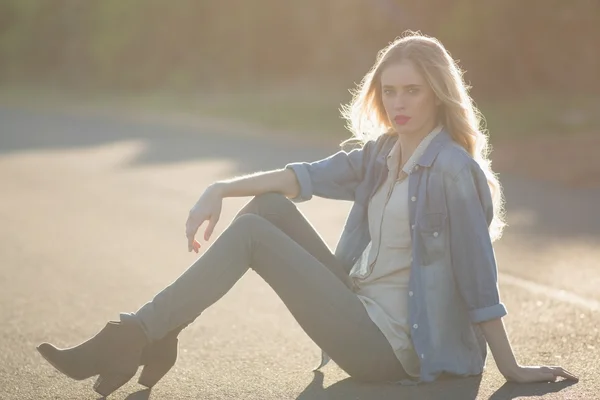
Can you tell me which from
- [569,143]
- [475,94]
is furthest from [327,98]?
[569,143]

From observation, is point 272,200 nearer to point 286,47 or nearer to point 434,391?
point 434,391

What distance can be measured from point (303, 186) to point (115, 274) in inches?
135

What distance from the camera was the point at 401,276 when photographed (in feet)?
15.2

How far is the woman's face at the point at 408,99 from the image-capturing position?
15.0 ft

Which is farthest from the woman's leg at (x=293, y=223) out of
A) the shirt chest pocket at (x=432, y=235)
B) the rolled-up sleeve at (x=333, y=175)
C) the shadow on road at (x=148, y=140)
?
the shadow on road at (x=148, y=140)

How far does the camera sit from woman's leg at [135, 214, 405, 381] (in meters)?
4.46

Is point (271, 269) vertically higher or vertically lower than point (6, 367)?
higher

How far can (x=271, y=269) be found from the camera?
4520 millimetres

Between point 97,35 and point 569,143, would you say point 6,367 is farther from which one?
point 97,35

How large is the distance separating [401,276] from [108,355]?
1221 millimetres

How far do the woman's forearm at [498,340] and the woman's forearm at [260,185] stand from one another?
1109 millimetres

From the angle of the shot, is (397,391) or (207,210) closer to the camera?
(397,391)

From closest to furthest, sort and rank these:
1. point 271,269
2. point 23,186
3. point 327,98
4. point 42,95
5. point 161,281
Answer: point 271,269 < point 161,281 < point 23,186 < point 327,98 < point 42,95

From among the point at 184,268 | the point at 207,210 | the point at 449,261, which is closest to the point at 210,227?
the point at 207,210
